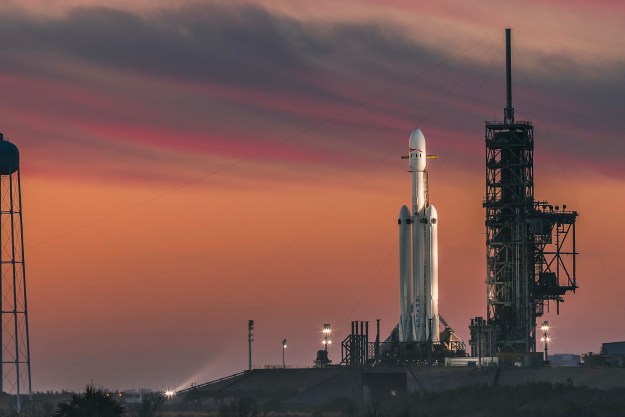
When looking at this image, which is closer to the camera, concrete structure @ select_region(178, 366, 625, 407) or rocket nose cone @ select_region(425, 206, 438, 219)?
concrete structure @ select_region(178, 366, 625, 407)

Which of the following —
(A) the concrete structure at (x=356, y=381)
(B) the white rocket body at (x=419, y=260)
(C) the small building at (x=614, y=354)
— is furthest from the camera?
(B) the white rocket body at (x=419, y=260)

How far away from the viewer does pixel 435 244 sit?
166 metres

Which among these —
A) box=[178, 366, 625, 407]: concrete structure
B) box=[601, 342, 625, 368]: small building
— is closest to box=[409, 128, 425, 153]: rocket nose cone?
box=[178, 366, 625, 407]: concrete structure

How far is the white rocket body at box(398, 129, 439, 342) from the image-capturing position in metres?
165

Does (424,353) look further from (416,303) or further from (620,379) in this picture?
(620,379)

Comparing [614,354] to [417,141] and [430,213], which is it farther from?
[417,141]

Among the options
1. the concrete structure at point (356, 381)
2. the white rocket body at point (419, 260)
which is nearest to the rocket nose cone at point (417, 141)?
the white rocket body at point (419, 260)

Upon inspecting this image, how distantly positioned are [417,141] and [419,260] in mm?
12596

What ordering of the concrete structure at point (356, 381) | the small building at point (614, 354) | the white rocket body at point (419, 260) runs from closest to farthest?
the concrete structure at point (356, 381) → the small building at point (614, 354) → the white rocket body at point (419, 260)

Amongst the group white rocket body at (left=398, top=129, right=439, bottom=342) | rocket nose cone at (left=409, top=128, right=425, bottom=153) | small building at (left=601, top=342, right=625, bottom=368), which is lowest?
small building at (left=601, top=342, right=625, bottom=368)

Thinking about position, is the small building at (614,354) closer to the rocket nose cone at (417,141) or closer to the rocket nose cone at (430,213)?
the rocket nose cone at (430,213)

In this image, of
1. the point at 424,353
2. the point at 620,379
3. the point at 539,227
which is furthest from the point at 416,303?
the point at 620,379

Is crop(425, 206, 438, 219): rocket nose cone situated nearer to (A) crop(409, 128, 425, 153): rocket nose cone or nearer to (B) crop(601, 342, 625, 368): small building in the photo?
(A) crop(409, 128, 425, 153): rocket nose cone

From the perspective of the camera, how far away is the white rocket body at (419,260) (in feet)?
541
